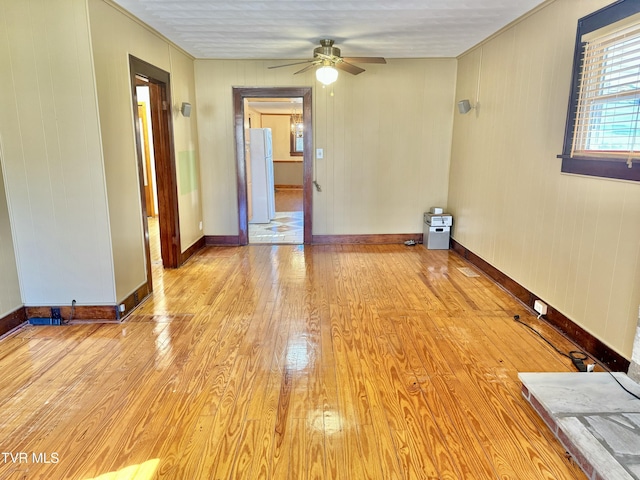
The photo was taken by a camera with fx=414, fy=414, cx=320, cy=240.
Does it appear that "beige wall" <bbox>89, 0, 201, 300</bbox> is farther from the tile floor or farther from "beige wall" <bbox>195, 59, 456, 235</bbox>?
the tile floor

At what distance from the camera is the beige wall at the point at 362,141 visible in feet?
17.9

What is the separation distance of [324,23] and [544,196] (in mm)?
2446

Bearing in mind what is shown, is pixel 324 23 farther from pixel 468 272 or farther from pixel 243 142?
pixel 468 272

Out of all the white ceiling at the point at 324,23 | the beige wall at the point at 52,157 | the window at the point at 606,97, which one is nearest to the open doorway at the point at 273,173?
the white ceiling at the point at 324,23

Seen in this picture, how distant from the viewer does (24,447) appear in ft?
6.32

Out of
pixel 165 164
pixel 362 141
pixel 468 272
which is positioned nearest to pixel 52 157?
pixel 165 164

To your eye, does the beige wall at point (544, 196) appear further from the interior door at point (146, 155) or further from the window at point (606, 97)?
the interior door at point (146, 155)

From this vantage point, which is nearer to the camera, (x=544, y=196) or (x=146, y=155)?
(x=544, y=196)

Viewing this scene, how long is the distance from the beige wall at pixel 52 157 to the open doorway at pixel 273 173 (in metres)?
3.00

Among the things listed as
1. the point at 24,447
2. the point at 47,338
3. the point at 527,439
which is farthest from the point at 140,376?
the point at 527,439

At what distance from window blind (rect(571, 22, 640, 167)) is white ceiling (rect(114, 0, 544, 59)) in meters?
0.91

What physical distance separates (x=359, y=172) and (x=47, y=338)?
4041 mm

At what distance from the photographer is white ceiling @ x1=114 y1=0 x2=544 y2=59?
332 centimetres

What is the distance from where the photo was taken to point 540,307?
3.32 m
